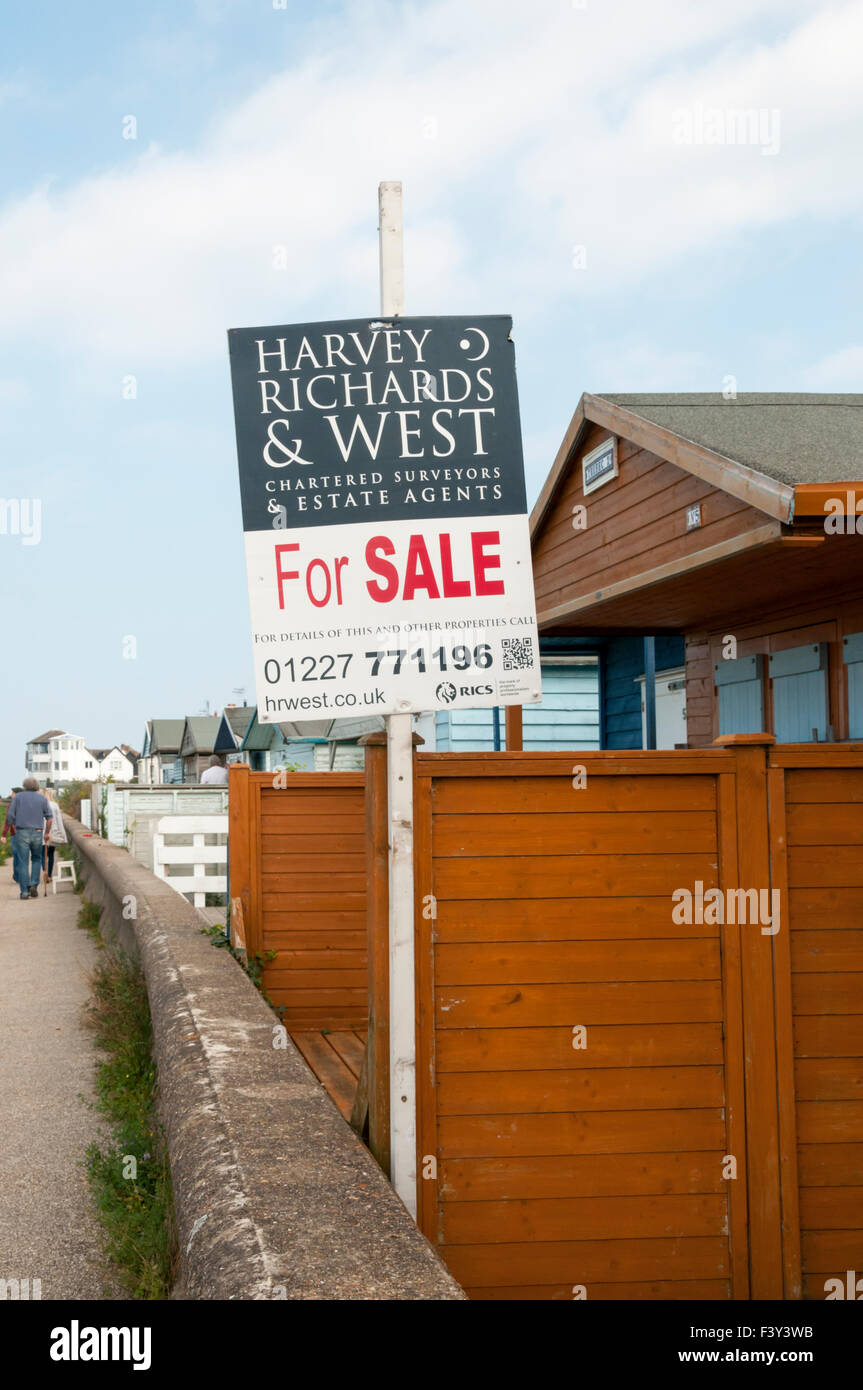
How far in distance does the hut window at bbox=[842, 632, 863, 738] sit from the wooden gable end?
3.87 feet

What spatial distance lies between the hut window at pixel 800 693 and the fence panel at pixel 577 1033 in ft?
13.7

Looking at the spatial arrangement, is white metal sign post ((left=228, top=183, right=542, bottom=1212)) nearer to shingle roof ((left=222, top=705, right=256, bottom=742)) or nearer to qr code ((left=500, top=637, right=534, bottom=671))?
qr code ((left=500, top=637, right=534, bottom=671))

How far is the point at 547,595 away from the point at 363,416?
21.7 ft

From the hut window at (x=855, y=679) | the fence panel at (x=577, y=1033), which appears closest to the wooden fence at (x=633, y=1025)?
the fence panel at (x=577, y=1033)

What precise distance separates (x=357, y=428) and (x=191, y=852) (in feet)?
32.7

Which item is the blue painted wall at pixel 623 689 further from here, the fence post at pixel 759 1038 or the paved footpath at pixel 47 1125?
the fence post at pixel 759 1038

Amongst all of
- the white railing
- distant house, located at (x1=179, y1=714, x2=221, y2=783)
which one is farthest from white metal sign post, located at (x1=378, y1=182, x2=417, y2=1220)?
distant house, located at (x1=179, y1=714, x2=221, y2=783)

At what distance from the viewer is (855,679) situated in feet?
23.5

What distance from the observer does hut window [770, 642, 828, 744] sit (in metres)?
7.60

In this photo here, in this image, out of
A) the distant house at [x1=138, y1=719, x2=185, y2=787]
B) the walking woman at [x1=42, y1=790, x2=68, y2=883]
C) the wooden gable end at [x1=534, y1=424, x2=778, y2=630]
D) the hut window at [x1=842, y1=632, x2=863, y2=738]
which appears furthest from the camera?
the distant house at [x1=138, y1=719, x2=185, y2=787]

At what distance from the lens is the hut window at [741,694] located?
8.55 metres

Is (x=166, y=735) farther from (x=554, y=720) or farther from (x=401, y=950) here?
(x=401, y=950)

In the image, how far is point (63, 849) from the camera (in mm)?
23328
